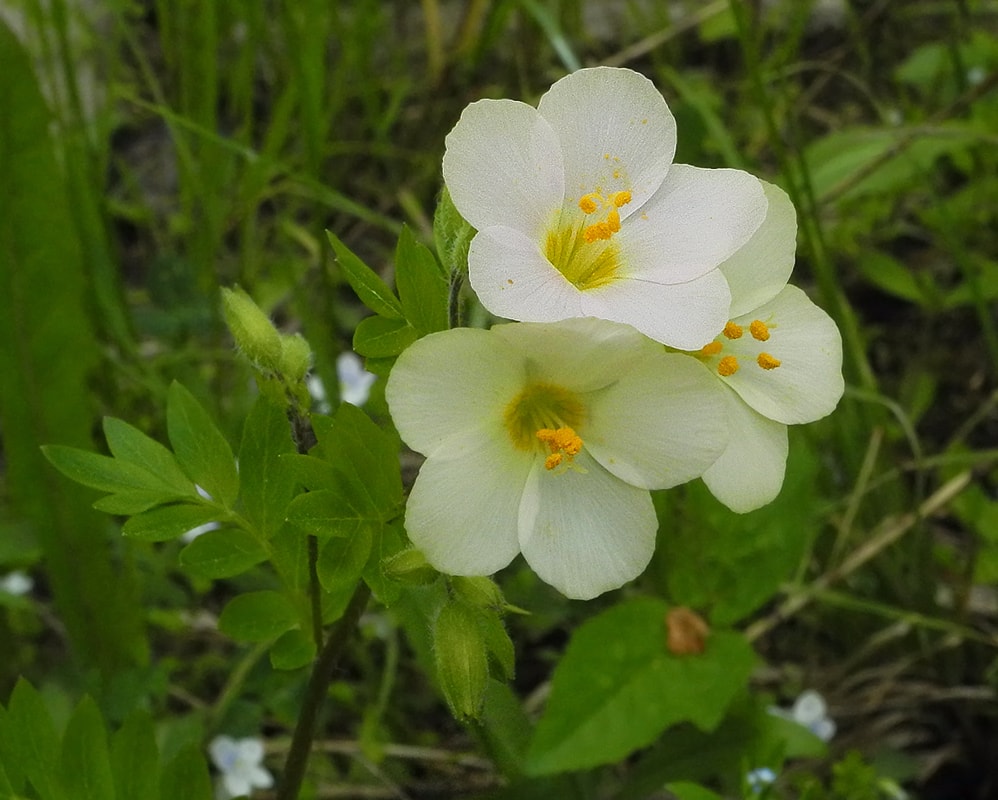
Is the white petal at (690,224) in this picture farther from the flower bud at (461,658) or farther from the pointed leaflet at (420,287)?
the flower bud at (461,658)

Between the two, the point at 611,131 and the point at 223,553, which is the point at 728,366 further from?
the point at 223,553

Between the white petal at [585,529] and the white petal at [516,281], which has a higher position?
the white petal at [516,281]

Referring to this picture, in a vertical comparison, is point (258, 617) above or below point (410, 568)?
below

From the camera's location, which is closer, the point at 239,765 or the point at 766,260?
the point at 766,260

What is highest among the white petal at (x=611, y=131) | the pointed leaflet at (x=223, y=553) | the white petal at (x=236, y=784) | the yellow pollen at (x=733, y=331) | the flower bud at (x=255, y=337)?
the white petal at (x=611, y=131)

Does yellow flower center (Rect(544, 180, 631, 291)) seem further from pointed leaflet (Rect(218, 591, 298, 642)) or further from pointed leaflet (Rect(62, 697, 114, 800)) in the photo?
pointed leaflet (Rect(62, 697, 114, 800))

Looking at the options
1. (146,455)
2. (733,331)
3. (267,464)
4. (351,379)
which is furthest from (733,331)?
(351,379)

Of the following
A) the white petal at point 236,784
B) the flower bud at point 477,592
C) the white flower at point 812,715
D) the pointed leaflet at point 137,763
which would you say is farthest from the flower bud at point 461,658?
the white flower at point 812,715

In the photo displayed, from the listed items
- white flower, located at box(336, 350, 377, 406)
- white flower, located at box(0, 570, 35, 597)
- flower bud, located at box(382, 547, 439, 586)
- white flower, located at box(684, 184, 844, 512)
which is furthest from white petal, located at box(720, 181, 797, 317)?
white flower, located at box(0, 570, 35, 597)
